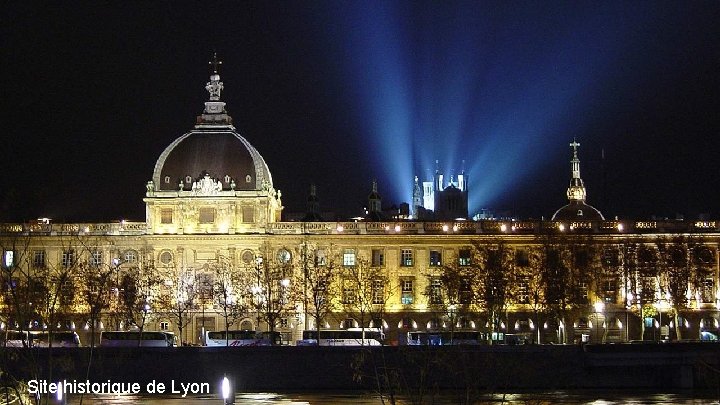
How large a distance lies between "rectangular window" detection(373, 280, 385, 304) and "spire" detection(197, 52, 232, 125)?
23.8 metres

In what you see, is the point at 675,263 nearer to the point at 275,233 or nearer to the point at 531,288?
the point at 531,288

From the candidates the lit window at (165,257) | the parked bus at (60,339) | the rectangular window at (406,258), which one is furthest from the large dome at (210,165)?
the parked bus at (60,339)

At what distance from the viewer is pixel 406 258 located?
187m

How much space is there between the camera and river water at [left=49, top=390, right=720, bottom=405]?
121m

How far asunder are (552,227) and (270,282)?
30.5 m

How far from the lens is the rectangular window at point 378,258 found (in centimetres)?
18700

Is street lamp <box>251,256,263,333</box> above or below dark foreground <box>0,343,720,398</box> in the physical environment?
above

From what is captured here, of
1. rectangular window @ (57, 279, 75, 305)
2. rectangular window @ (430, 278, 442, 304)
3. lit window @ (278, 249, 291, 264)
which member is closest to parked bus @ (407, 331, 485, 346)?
rectangular window @ (430, 278, 442, 304)

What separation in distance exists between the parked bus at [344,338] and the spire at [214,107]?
3641 centimetres

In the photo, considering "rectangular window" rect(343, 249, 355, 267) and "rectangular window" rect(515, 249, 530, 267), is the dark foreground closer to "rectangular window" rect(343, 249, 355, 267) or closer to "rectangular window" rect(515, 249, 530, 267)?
"rectangular window" rect(515, 249, 530, 267)

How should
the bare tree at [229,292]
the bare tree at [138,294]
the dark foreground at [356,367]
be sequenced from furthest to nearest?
the bare tree at [229,292] < the bare tree at [138,294] < the dark foreground at [356,367]

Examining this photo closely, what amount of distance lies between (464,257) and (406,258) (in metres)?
5.62

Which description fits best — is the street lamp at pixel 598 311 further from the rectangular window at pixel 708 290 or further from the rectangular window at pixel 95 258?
the rectangular window at pixel 95 258

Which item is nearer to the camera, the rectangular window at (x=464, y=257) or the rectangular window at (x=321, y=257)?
the rectangular window at (x=321, y=257)
